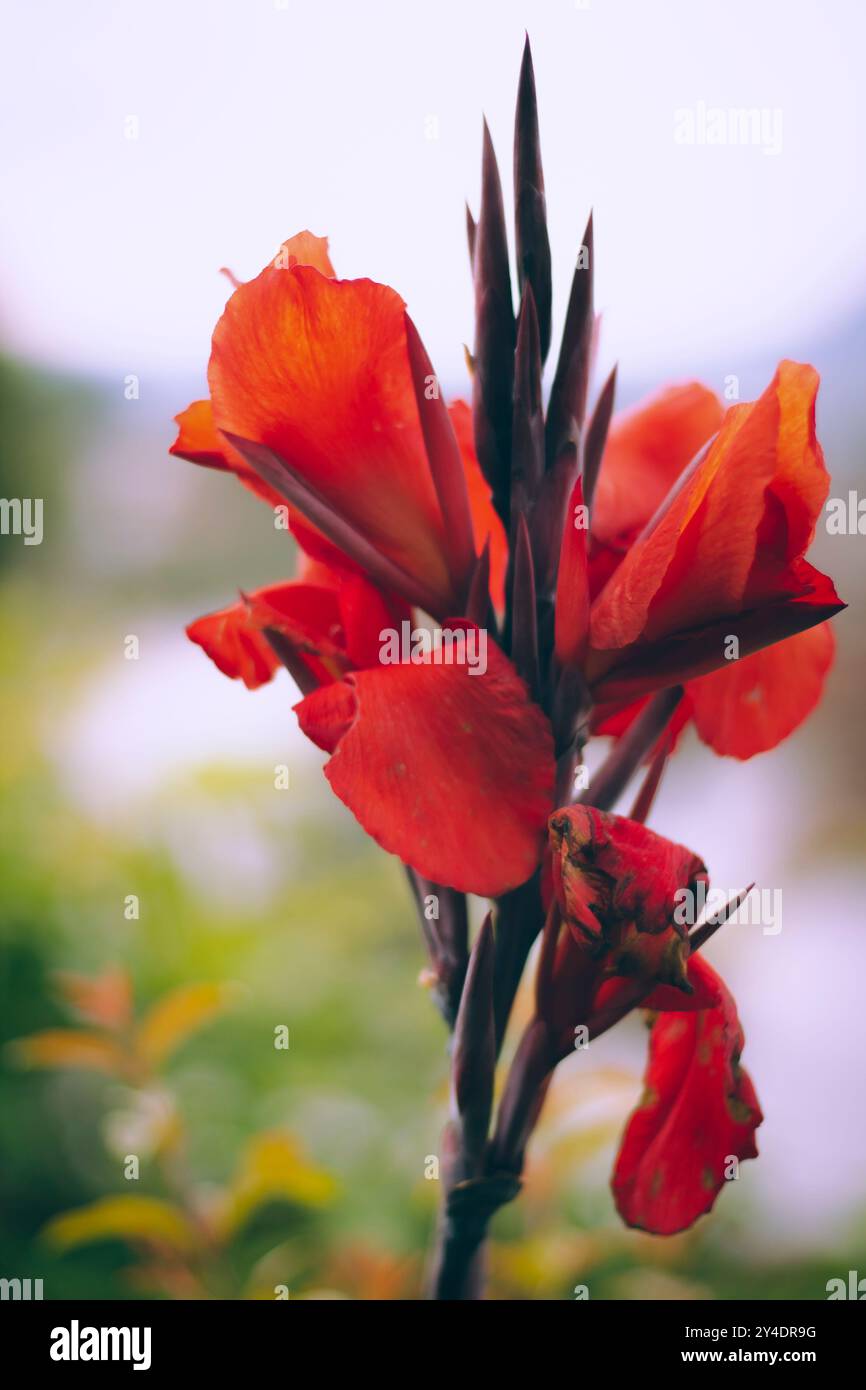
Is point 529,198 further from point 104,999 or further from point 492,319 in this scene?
point 104,999

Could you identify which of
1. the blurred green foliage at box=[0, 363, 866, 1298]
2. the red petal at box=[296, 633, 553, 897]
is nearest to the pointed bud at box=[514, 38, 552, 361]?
the red petal at box=[296, 633, 553, 897]

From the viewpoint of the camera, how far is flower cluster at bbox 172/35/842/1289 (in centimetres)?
28

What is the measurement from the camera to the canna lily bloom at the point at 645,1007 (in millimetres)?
276

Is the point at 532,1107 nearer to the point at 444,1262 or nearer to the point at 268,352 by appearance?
the point at 444,1262

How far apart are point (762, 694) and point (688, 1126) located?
0.45 feet

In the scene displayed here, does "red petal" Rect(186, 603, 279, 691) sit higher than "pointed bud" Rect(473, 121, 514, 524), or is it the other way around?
"pointed bud" Rect(473, 121, 514, 524)

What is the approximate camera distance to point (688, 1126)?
33 cm
